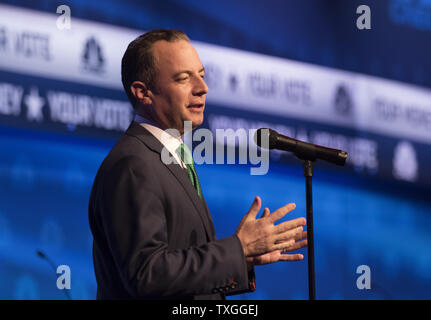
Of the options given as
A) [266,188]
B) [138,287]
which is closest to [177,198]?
[138,287]

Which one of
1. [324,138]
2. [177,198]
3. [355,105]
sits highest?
[355,105]

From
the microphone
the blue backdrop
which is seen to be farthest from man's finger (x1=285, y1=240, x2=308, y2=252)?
the blue backdrop

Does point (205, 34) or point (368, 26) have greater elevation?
point (368, 26)

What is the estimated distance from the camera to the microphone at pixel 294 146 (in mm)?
1768

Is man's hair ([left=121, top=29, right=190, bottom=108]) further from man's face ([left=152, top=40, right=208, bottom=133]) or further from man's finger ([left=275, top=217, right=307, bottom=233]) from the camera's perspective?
man's finger ([left=275, top=217, right=307, bottom=233])

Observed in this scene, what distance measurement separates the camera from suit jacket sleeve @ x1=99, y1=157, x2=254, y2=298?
151 cm

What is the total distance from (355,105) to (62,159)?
190cm

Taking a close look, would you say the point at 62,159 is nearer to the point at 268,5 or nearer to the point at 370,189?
the point at 268,5

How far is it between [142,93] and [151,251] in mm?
522

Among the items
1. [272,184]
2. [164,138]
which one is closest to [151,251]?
[164,138]

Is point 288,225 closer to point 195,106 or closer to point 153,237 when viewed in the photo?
point 153,237

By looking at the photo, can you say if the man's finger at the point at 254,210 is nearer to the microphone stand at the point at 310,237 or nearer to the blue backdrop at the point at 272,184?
the microphone stand at the point at 310,237

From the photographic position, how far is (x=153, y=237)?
1540 mm
